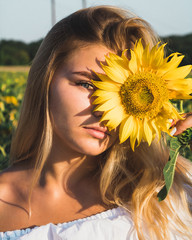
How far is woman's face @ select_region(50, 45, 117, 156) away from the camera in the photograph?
4.99ft

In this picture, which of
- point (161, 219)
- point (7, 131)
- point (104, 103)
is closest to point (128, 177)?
point (161, 219)

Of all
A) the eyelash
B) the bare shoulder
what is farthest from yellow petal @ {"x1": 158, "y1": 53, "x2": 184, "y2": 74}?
the bare shoulder

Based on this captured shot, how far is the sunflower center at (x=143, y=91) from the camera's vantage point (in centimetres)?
140

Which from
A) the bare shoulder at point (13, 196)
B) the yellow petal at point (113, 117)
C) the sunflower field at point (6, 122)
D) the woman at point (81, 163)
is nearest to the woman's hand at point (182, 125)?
the woman at point (81, 163)

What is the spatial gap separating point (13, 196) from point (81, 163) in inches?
16.3

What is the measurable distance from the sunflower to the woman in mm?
99

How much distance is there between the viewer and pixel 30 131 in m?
1.96

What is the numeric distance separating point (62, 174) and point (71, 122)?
17.9 inches

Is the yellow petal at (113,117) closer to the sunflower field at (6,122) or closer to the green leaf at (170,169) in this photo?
the green leaf at (170,169)

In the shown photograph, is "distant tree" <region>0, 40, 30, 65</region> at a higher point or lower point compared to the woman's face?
lower

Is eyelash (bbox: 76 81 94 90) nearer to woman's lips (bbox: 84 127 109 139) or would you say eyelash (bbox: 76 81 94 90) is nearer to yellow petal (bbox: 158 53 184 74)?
woman's lips (bbox: 84 127 109 139)

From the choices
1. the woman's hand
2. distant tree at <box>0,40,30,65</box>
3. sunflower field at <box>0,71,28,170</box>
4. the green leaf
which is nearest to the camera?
the green leaf

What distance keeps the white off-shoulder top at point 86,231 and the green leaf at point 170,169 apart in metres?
0.38

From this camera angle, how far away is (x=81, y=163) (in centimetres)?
196
